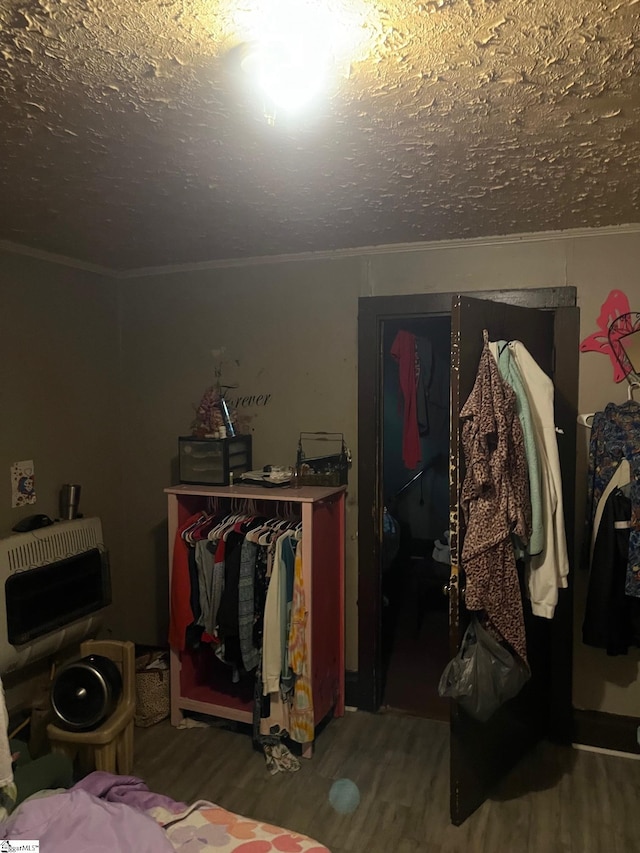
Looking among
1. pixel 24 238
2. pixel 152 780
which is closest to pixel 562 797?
pixel 152 780

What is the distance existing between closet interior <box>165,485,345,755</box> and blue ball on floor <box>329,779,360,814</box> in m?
0.23

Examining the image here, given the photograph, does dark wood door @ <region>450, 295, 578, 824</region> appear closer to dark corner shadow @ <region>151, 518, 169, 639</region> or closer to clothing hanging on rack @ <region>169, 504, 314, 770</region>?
clothing hanging on rack @ <region>169, 504, 314, 770</region>

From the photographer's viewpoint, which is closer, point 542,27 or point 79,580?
point 542,27

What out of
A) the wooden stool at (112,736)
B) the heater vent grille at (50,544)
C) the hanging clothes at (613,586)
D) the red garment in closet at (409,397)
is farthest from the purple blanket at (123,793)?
the red garment in closet at (409,397)

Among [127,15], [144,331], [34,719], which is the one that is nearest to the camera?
[127,15]

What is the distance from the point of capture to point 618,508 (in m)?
2.60

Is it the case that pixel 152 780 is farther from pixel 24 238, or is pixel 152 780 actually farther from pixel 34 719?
pixel 24 238

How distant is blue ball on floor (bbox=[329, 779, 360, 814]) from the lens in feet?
8.19

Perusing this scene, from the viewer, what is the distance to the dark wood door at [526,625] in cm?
223

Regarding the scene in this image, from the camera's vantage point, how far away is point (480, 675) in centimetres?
223

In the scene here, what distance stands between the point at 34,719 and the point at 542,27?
126 inches

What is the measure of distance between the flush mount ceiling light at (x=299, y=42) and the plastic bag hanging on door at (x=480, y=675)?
6.12 ft

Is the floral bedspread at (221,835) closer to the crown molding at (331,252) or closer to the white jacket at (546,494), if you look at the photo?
the white jacket at (546,494)

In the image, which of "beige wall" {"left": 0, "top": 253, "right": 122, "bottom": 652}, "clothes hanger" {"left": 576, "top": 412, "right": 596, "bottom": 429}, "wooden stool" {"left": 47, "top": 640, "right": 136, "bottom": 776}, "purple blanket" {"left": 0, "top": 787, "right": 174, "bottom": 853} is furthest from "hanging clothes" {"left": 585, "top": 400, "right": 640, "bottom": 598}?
"beige wall" {"left": 0, "top": 253, "right": 122, "bottom": 652}
